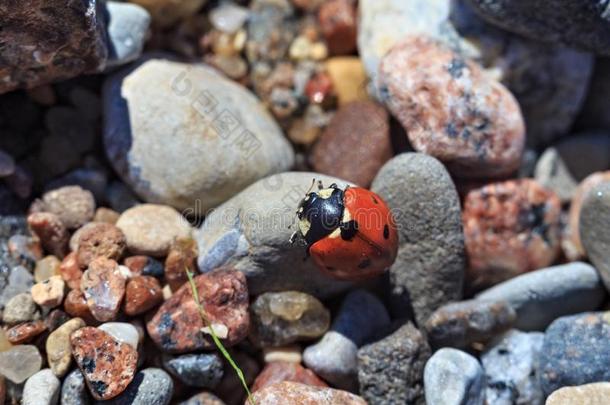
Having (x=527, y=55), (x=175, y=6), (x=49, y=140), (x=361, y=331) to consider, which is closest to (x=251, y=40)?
(x=175, y=6)

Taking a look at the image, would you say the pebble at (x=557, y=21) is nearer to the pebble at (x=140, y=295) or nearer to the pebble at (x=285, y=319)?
the pebble at (x=285, y=319)

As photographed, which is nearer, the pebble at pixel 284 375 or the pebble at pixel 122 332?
the pebble at pixel 122 332

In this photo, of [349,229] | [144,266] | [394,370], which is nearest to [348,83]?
[349,229]

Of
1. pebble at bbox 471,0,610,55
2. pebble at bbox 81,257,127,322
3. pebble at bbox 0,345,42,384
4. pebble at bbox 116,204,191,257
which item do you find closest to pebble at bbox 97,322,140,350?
pebble at bbox 81,257,127,322

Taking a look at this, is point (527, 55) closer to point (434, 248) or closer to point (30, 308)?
point (434, 248)

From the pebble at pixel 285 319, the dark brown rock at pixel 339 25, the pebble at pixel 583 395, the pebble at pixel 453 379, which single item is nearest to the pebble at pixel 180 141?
the pebble at pixel 285 319

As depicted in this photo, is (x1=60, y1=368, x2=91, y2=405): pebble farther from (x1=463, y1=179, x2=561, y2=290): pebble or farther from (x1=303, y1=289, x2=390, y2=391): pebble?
(x1=463, y1=179, x2=561, y2=290): pebble
